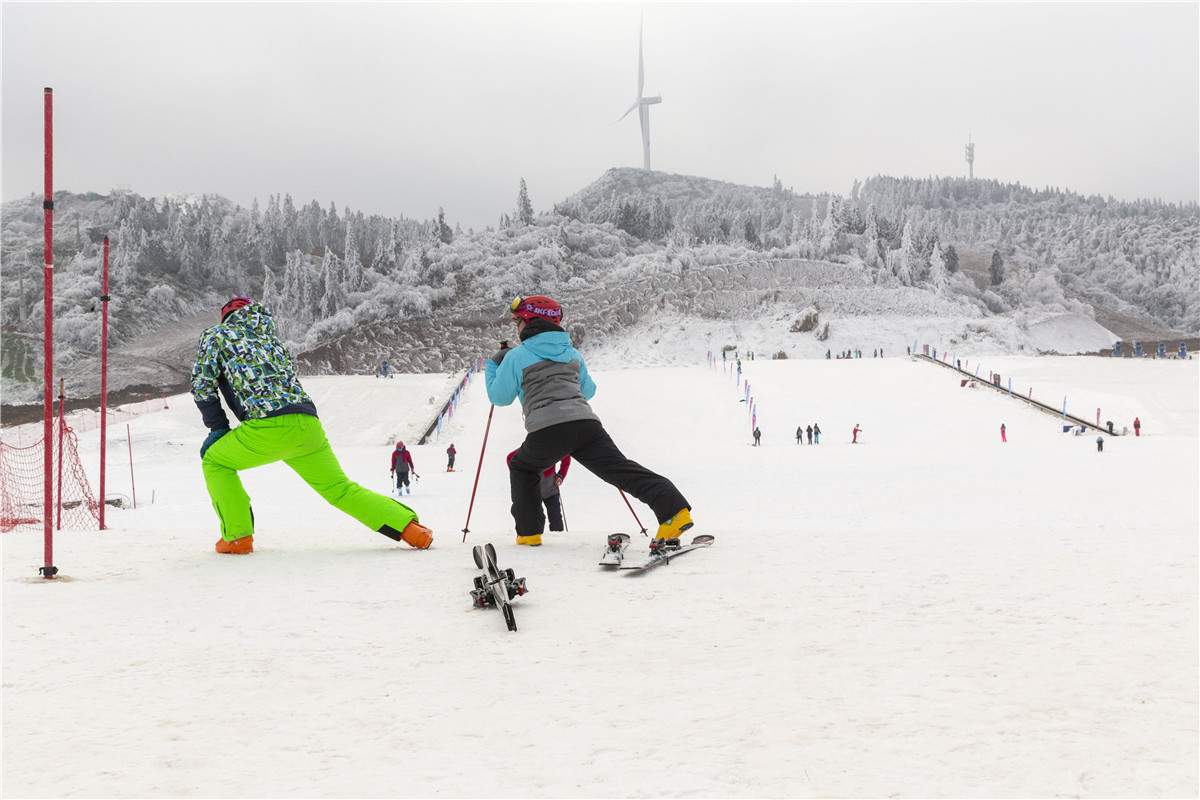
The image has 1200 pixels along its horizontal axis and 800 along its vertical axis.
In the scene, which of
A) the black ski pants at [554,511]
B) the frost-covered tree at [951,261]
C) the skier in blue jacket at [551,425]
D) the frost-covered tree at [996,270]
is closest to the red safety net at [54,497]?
the black ski pants at [554,511]

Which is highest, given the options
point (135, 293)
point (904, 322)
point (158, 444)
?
point (135, 293)

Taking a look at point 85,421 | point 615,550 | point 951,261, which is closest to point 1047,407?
point 615,550

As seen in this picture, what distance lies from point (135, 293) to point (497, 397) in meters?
129

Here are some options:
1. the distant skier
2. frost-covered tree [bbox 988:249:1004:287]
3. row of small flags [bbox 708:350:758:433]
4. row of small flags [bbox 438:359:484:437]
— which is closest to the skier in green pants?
the distant skier

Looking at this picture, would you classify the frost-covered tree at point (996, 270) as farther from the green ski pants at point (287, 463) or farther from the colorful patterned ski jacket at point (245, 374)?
the colorful patterned ski jacket at point (245, 374)

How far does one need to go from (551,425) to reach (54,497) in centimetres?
1304

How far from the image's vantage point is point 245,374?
6.45 metres

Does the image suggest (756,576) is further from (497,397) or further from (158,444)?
(158,444)

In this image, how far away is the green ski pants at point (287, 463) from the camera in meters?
6.46

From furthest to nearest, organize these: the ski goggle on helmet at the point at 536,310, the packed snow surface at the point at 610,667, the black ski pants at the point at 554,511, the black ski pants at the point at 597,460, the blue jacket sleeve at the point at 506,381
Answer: the black ski pants at the point at 554,511, the ski goggle on helmet at the point at 536,310, the blue jacket sleeve at the point at 506,381, the black ski pants at the point at 597,460, the packed snow surface at the point at 610,667

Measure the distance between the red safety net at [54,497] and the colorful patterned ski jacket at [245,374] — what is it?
3.31 meters

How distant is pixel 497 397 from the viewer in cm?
670

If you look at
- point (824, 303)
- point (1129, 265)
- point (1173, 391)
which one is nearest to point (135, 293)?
point (824, 303)

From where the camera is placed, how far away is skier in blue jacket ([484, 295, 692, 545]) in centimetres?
633
